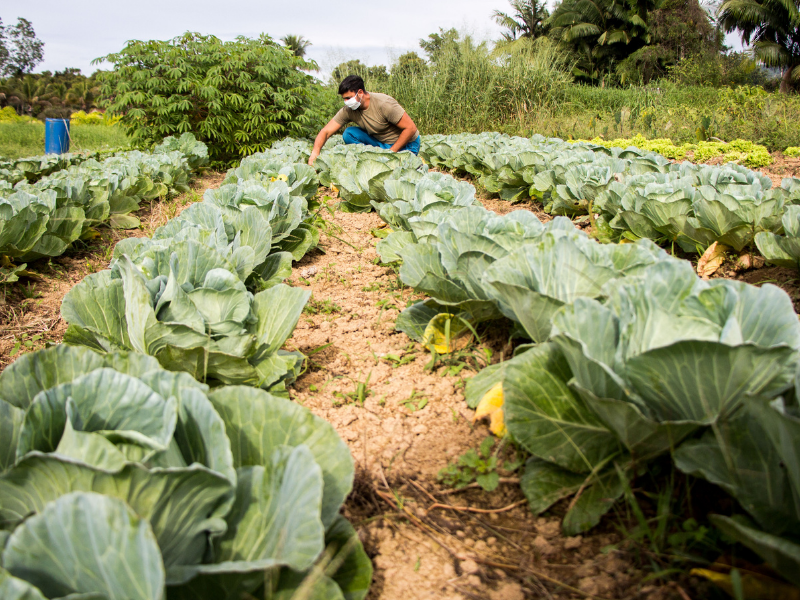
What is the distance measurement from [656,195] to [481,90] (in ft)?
35.4

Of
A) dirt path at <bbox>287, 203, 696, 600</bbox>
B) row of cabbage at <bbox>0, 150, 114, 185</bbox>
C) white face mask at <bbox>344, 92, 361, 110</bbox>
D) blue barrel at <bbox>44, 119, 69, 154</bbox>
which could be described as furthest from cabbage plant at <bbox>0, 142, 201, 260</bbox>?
blue barrel at <bbox>44, 119, 69, 154</bbox>

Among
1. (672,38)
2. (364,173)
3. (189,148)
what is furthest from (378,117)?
(672,38)

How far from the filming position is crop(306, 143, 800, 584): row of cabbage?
111 centimetres

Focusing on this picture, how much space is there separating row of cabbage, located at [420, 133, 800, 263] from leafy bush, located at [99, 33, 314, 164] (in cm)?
657

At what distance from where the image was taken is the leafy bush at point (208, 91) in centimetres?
973

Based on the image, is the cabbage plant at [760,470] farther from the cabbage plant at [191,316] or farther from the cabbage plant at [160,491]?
the cabbage plant at [191,316]

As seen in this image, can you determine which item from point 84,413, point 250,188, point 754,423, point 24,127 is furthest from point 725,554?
point 24,127

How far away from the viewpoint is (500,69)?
42.7 feet

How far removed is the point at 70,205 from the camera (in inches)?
164

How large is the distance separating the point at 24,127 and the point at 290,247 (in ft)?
69.4

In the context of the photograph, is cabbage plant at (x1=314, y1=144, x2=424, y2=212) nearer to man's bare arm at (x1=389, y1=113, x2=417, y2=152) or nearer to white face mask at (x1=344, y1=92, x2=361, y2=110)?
A: man's bare arm at (x1=389, y1=113, x2=417, y2=152)

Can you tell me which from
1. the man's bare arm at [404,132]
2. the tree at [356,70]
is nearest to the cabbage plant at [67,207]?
the man's bare arm at [404,132]

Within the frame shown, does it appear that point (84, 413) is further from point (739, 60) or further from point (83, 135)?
point (739, 60)

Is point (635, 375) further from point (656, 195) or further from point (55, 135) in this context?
point (55, 135)
